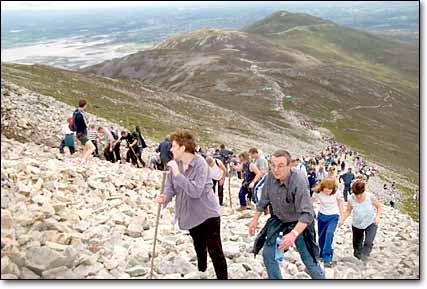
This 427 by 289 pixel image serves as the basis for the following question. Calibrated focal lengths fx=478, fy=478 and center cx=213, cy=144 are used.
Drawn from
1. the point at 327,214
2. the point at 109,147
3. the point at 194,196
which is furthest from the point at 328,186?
the point at 109,147

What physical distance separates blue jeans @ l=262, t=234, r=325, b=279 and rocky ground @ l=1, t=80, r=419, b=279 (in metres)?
0.68

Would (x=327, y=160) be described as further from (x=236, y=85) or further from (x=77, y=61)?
(x=77, y=61)

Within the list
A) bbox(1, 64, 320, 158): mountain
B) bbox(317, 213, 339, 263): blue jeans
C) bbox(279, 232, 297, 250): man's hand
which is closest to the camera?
bbox(279, 232, 297, 250): man's hand

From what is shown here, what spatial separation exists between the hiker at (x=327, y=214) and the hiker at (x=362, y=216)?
33 cm

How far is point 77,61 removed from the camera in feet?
617

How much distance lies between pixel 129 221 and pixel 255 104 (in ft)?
262

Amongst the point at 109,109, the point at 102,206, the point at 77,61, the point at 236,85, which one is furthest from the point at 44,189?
the point at 77,61

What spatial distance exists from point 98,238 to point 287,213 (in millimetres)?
3431

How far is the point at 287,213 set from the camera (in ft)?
23.3

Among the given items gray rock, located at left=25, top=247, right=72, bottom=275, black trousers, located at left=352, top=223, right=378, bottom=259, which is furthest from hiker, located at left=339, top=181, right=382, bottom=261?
gray rock, located at left=25, top=247, right=72, bottom=275

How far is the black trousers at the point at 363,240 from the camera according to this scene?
33.0 feet

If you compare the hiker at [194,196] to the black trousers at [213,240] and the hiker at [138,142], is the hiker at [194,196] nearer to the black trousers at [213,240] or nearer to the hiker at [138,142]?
the black trousers at [213,240]

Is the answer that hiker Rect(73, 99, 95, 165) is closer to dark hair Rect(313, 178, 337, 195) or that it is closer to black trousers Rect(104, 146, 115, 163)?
black trousers Rect(104, 146, 115, 163)

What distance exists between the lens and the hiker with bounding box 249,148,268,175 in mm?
12945
